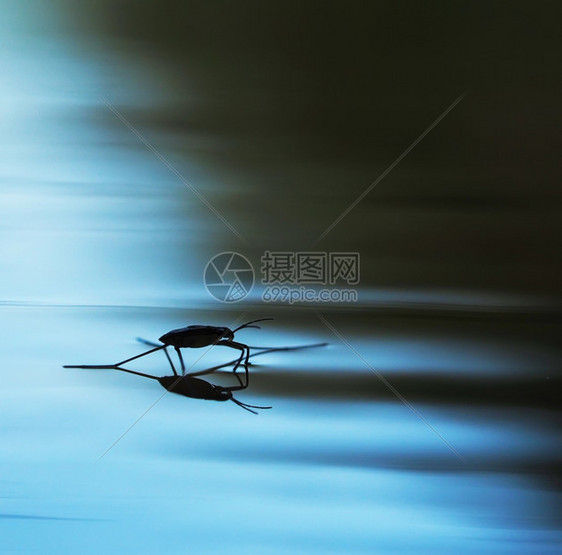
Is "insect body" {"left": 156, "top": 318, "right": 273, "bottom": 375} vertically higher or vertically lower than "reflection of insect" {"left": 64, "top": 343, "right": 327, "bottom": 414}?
higher

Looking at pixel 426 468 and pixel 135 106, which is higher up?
pixel 135 106

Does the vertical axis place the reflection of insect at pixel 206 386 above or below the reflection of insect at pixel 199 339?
below

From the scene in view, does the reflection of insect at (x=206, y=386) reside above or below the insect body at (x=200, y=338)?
below

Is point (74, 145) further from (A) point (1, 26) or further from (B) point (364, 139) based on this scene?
(B) point (364, 139)

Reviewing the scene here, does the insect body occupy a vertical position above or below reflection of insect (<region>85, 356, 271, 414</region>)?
above

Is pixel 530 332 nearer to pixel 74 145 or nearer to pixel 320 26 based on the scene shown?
pixel 320 26

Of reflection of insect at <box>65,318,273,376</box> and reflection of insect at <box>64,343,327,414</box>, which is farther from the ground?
reflection of insect at <box>65,318,273,376</box>

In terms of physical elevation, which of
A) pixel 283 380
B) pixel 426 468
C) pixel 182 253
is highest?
pixel 182 253

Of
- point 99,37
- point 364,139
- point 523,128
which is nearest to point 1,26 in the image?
point 99,37

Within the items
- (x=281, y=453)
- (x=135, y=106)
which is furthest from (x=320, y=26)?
(x=281, y=453)

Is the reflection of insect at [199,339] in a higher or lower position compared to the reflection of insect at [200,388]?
higher
